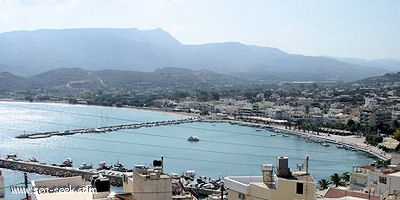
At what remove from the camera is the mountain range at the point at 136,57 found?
387 ft

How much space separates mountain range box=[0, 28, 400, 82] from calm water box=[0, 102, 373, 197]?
253 ft

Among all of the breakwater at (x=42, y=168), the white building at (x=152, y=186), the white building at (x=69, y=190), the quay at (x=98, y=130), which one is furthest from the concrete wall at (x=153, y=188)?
the quay at (x=98, y=130)

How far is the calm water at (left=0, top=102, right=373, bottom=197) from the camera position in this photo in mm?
17203

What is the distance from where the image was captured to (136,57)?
445 ft

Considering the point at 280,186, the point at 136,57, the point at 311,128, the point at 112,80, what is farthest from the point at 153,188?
the point at 136,57

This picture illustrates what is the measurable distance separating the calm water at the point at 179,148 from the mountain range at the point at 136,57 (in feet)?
253

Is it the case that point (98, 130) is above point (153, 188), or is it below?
below

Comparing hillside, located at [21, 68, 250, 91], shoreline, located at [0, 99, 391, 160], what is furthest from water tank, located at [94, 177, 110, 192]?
hillside, located at [21, 68, 250, 91]

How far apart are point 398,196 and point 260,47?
189 m

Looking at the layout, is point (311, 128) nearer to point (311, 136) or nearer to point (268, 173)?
point (311, 136)

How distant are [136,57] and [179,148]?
116539 millimetres

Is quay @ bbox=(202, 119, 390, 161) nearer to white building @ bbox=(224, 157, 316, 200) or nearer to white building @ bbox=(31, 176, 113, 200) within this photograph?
white building @ bbox=(224, 157, 316, 200)

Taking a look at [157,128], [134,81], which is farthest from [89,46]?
[157,128]

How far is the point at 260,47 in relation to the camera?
19088 cm
